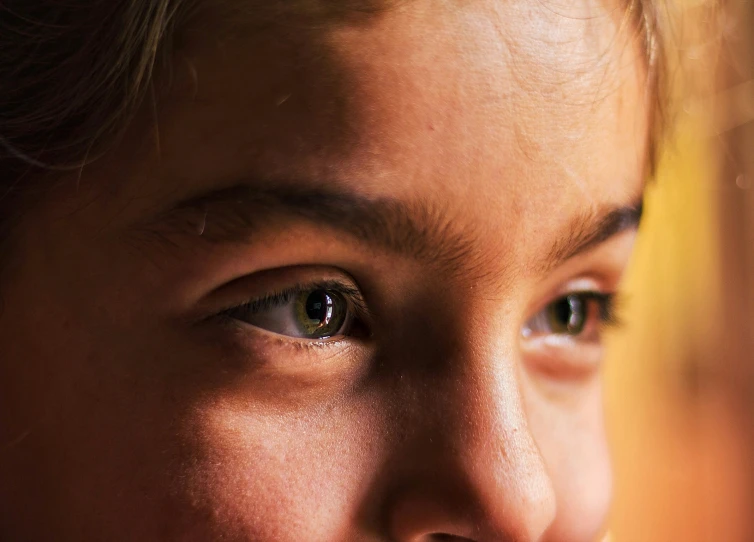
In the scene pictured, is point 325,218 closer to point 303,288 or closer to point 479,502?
point 303,288

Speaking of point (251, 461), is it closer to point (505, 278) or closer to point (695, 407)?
point (505, 278)

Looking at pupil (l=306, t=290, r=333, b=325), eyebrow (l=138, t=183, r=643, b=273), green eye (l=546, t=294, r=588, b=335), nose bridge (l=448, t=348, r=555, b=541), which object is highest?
green eye (l=546, t=294, r=588, b=335)

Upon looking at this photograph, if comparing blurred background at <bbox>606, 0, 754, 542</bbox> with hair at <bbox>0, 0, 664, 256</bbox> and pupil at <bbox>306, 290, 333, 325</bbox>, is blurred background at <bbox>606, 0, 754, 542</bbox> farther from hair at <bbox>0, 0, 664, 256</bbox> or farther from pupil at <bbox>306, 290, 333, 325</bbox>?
hair at <bbox>0, 0, 664, 256</bbox>

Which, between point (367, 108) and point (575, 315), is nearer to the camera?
point (367, 108)

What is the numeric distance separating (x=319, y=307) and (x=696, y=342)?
58 centimetres

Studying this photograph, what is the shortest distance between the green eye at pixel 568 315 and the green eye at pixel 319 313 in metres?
0.21

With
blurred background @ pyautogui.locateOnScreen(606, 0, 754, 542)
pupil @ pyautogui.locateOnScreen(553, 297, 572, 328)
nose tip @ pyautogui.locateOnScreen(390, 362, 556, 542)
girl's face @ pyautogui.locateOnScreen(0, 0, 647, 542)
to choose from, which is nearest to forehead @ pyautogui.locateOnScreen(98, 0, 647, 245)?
girl's face @ pyautogui.locateOnScreen(0, 0, 647, 542)

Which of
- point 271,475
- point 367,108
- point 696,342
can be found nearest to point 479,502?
point 271,475

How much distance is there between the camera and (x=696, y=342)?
0.92 meters

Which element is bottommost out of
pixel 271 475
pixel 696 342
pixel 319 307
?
pixel 271 475

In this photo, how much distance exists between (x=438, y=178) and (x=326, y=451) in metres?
0.16

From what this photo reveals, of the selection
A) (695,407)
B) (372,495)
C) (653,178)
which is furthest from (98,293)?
(695,407)

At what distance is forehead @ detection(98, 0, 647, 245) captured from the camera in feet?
1.42

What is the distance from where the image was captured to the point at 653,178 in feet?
2.12
